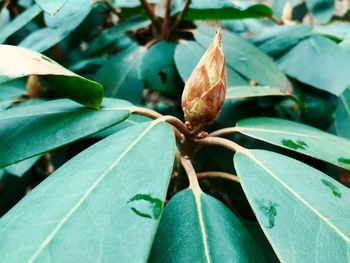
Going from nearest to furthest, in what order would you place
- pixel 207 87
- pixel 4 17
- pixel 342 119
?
pixel 207 87 → pixel 342 119 → pixel 4 17

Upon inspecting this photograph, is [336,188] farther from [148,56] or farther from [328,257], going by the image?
[148,56]

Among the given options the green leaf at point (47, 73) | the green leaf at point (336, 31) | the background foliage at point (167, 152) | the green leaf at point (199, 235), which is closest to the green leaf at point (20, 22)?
the background foliage at point (167, 152)

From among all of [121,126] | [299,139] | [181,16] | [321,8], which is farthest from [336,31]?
[121,126]

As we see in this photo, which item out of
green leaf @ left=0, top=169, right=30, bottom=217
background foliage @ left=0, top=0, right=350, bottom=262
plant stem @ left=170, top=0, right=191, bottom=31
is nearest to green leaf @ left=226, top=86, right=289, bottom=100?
background foliage @ left=0, top=0, right=350, bottom=262

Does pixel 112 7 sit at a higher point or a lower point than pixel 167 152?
higher

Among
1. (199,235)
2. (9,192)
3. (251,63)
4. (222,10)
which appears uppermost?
(222,10)

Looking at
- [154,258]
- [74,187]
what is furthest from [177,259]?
[74,187]

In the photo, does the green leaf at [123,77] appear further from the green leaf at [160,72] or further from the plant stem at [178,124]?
the plant stem at [178,124]

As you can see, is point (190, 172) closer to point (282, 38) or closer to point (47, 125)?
point (47, 125)
